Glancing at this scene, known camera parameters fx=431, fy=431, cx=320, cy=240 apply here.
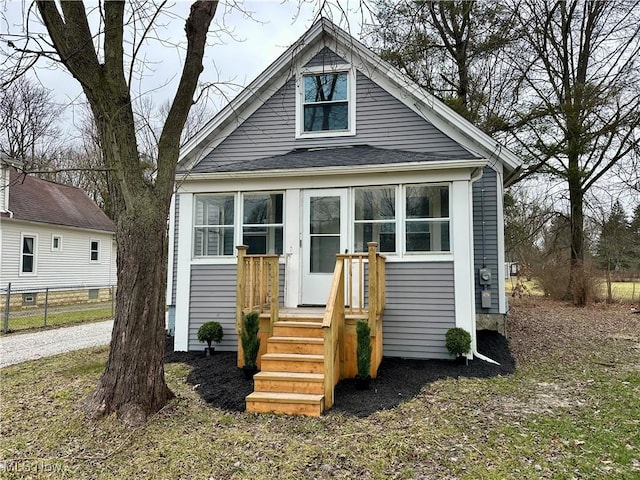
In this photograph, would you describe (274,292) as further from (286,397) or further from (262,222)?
(262,222)

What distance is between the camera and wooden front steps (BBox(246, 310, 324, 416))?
15.3 feet

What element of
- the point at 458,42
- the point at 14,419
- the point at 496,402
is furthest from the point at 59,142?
the point at 496,402

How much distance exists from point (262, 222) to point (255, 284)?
4.71 feet

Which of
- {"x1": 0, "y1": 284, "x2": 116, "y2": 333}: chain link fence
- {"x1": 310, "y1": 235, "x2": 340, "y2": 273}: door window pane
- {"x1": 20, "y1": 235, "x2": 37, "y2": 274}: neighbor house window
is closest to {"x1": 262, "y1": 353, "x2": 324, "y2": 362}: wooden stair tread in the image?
{"x1": 310, "y1": 235, "x2": 340, "y2": 273}: door window pane

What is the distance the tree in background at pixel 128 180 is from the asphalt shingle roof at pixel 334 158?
2.55 metres

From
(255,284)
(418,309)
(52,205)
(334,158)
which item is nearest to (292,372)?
(255,284)

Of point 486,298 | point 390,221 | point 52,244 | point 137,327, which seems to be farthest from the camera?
point 52,244

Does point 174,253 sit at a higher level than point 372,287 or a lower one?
higher

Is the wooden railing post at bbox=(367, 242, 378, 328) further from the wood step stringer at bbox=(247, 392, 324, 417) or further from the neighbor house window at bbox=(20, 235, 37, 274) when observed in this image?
the neighbor house window at bbox=(20, 235, 37, 274)

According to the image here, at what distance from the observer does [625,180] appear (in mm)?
13984

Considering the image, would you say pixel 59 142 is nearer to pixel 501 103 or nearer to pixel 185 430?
pixel 501 103

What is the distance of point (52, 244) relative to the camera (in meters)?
16.6

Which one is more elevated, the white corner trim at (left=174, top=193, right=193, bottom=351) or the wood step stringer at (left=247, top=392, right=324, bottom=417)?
the white corner trim at (left=174, top=193, right=193, bottom=351)

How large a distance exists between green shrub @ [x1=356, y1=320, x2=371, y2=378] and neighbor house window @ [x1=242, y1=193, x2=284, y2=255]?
8.50 ft
